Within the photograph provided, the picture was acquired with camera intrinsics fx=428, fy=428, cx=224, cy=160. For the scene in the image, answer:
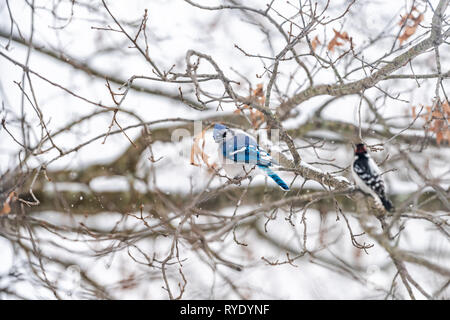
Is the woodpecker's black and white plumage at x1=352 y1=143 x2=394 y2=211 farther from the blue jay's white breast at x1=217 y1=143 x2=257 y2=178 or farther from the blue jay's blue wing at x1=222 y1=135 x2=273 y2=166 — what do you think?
the blue jay's white breast at x1=217 y1=143 x2=257 y2=178

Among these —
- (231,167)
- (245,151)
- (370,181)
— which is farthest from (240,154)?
(370,181)

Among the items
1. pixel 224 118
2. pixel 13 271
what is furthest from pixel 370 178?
pixel 13 271

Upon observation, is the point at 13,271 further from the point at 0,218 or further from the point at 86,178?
the point at 86,178

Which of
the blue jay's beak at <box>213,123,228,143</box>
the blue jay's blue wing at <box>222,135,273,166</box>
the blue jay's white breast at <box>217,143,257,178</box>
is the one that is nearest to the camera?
the blue jay's blue wing at <box>222,135,273,166</box>

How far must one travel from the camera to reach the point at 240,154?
5.13 metres

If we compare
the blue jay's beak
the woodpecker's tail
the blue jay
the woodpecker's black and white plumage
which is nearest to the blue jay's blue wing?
the blue jay

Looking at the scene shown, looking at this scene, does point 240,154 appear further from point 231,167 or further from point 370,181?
point 370,181

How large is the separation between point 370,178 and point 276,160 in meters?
1.39

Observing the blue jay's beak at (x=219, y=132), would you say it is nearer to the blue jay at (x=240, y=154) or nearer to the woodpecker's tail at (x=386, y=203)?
the blue jay at (x=240, y=154)

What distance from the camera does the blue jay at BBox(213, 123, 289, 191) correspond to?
484 centimetres

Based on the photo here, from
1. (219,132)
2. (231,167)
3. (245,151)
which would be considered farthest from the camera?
(219,132)

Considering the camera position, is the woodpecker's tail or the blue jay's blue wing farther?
the blue jay's blue wing

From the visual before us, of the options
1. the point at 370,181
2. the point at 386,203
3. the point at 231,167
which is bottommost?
the point at 386,203
